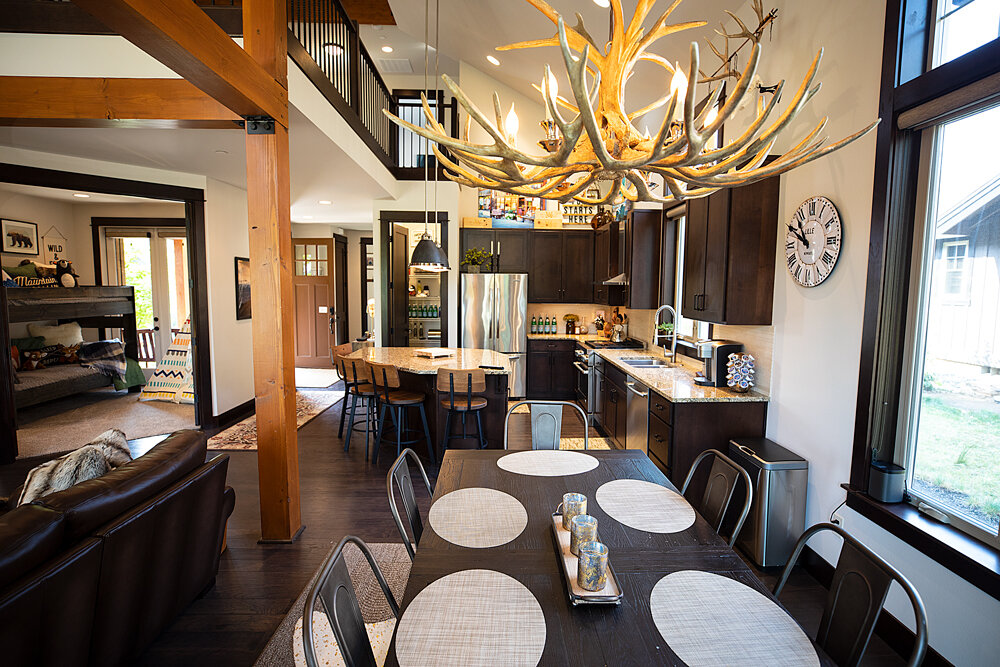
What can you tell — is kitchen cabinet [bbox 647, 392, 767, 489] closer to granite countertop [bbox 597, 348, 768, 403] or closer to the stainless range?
granite countertop [bbox 597, 348, 768, 403]

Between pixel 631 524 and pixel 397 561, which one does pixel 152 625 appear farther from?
pixel 631 524

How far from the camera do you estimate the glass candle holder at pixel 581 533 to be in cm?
146

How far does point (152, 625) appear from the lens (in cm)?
199

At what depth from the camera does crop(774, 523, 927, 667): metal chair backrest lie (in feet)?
3.83

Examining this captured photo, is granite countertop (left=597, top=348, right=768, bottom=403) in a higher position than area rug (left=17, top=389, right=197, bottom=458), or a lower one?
higher

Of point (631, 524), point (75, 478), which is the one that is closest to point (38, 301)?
point (75, 478)

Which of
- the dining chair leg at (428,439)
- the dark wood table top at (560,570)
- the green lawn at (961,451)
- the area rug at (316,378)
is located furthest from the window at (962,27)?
the area rug at (316,378)

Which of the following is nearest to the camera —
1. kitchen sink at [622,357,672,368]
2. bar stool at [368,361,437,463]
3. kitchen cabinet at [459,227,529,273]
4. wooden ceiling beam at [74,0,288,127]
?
wooden ceiling beam at [74,0,288,127]

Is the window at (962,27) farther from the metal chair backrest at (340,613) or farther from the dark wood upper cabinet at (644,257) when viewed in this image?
the metal chair backrest at (340,613)

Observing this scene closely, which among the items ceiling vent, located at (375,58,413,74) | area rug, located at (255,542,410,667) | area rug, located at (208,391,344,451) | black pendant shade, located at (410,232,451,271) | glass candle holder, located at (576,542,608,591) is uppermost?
ceiling vent, located at (375,58,413,74)

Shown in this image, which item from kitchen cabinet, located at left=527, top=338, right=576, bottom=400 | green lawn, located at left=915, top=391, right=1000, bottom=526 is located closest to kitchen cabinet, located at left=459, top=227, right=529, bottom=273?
kitchen cabinet, located at left=527, top=338, right=576, bottom=400

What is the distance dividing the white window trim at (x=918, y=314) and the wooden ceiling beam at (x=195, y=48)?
315 cm

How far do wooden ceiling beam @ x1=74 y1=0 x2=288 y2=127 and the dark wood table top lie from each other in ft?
6.69

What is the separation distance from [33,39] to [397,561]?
13.1 ft
